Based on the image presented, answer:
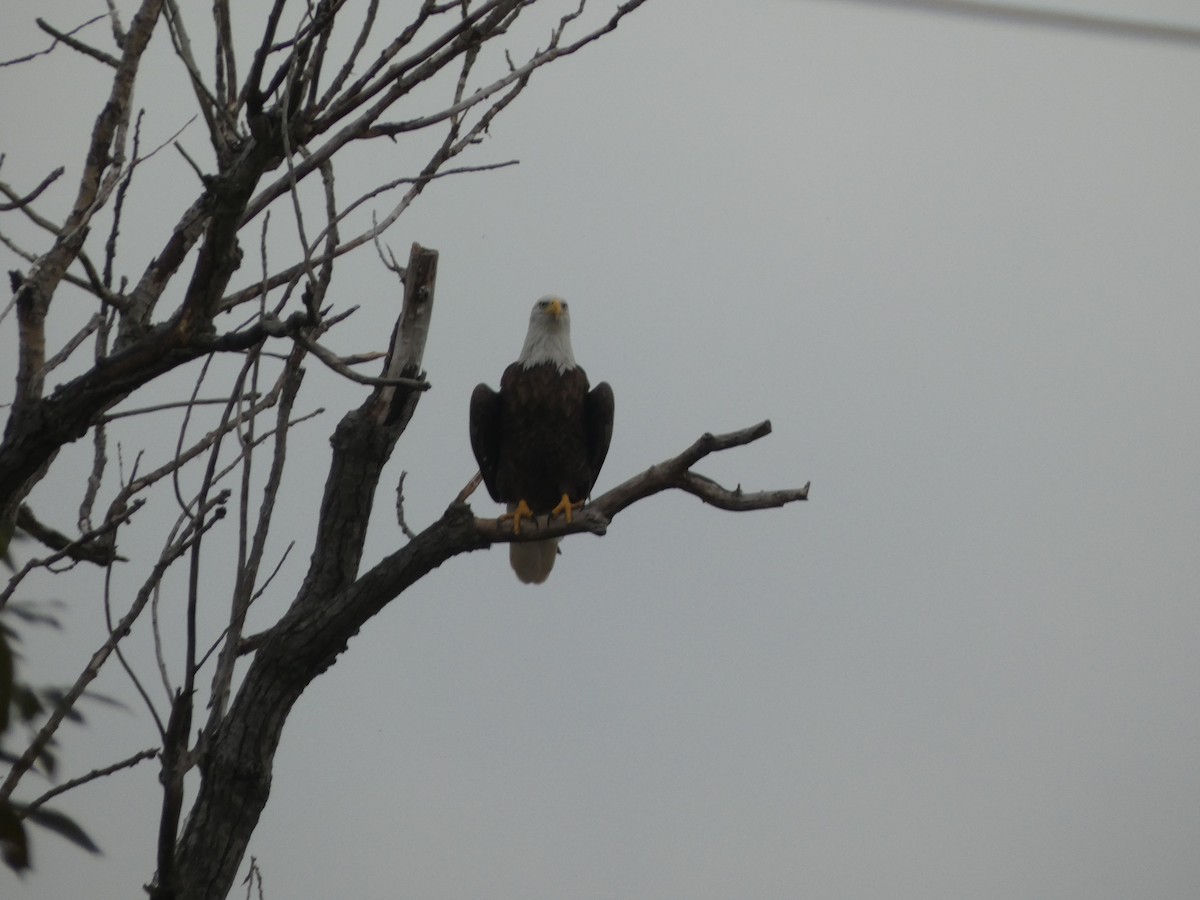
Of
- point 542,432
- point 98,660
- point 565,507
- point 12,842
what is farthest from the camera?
point 542,432

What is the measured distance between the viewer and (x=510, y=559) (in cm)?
396

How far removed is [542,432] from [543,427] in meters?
0.02

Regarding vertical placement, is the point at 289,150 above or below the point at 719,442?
below

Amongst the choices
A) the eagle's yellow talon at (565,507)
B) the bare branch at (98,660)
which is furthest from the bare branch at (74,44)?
the eagle's yellow talon at (565,507)

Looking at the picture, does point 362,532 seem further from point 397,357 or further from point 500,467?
point 500,467

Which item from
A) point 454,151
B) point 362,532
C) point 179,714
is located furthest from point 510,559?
point 179,714

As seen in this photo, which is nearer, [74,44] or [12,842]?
[12,842]

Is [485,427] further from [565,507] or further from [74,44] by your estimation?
[74,44]

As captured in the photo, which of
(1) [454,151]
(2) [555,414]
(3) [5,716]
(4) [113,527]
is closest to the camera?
(3) [5,716]

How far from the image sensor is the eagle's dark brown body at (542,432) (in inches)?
144

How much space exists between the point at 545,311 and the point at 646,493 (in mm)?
1599

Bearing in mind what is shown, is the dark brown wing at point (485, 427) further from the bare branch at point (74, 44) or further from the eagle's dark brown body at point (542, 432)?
the bare branch at point (74, 44)

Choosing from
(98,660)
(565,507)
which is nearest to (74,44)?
(98,660)

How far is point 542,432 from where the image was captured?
3.65 metres
